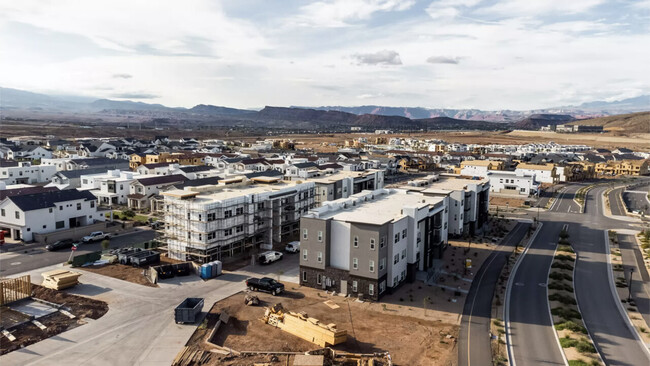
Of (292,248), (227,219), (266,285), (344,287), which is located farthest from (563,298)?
(227,219)

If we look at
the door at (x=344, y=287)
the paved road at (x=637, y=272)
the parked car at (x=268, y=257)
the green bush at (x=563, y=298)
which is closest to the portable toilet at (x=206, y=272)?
the parked car at (x=268, y=257)

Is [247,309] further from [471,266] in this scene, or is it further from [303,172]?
[303,172]

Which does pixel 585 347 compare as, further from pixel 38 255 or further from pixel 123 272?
pixel 38 255

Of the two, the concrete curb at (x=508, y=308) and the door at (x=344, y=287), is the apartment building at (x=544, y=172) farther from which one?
the door at (x=344, y=287)

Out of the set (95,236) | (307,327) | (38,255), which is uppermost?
(95,236)

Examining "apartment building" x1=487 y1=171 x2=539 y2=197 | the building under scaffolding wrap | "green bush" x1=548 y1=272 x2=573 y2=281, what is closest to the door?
the building under scaffolding wrap

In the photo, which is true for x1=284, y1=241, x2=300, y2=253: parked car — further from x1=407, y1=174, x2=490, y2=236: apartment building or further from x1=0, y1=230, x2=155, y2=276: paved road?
x1=407, y1=174, x2=490, y2=236: apartment building
